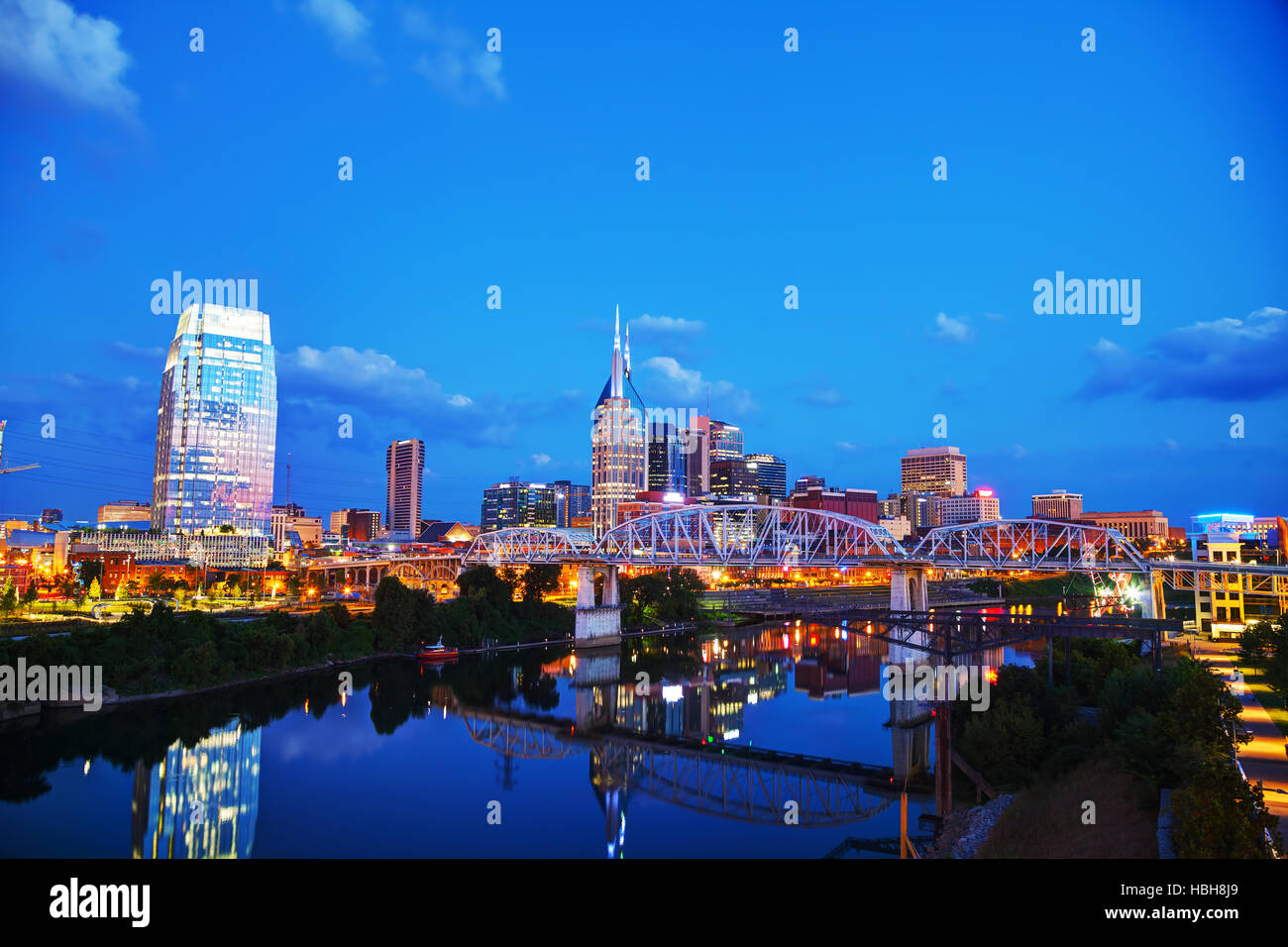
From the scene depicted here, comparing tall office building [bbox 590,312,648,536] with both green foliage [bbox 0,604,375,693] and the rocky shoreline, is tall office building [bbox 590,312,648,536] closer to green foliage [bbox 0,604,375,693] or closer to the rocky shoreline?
green foliage [bbox 0,604,375,693]

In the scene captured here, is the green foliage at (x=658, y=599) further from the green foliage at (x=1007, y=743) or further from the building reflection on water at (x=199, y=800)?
the green foliage at (x=1007, y=743)

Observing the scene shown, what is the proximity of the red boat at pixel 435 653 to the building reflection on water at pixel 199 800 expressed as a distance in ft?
71.0

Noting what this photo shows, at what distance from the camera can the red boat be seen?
55.3 meters

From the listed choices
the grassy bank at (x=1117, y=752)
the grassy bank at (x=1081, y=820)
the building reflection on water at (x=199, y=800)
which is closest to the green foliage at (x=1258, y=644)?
the grassy bank at (x=1117, y=752)

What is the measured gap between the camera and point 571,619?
72.1m

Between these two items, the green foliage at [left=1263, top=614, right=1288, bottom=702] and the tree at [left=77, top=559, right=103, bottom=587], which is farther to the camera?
the tree at [left=77, top=559, right=103, bottom=587]

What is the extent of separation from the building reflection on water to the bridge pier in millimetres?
33546

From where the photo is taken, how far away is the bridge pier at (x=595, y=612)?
65188 millimetres

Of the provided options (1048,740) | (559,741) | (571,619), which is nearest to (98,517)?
(571,619)

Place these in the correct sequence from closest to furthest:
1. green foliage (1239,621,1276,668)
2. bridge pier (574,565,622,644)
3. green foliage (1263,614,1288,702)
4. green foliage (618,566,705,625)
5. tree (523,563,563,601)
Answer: green foliage (1263,614,1288,702) → green foliage (1239,621,1276,668) → bridge pier (574,565,622,644) → tree (523,563,563,601) → green foliage (618,566,705,625)

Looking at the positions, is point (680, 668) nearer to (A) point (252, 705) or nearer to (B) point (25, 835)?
(A) point (252, 705)

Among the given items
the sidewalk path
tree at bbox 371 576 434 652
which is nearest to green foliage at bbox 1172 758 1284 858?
the sidewalk path

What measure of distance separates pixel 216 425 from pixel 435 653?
103761 millimetres
